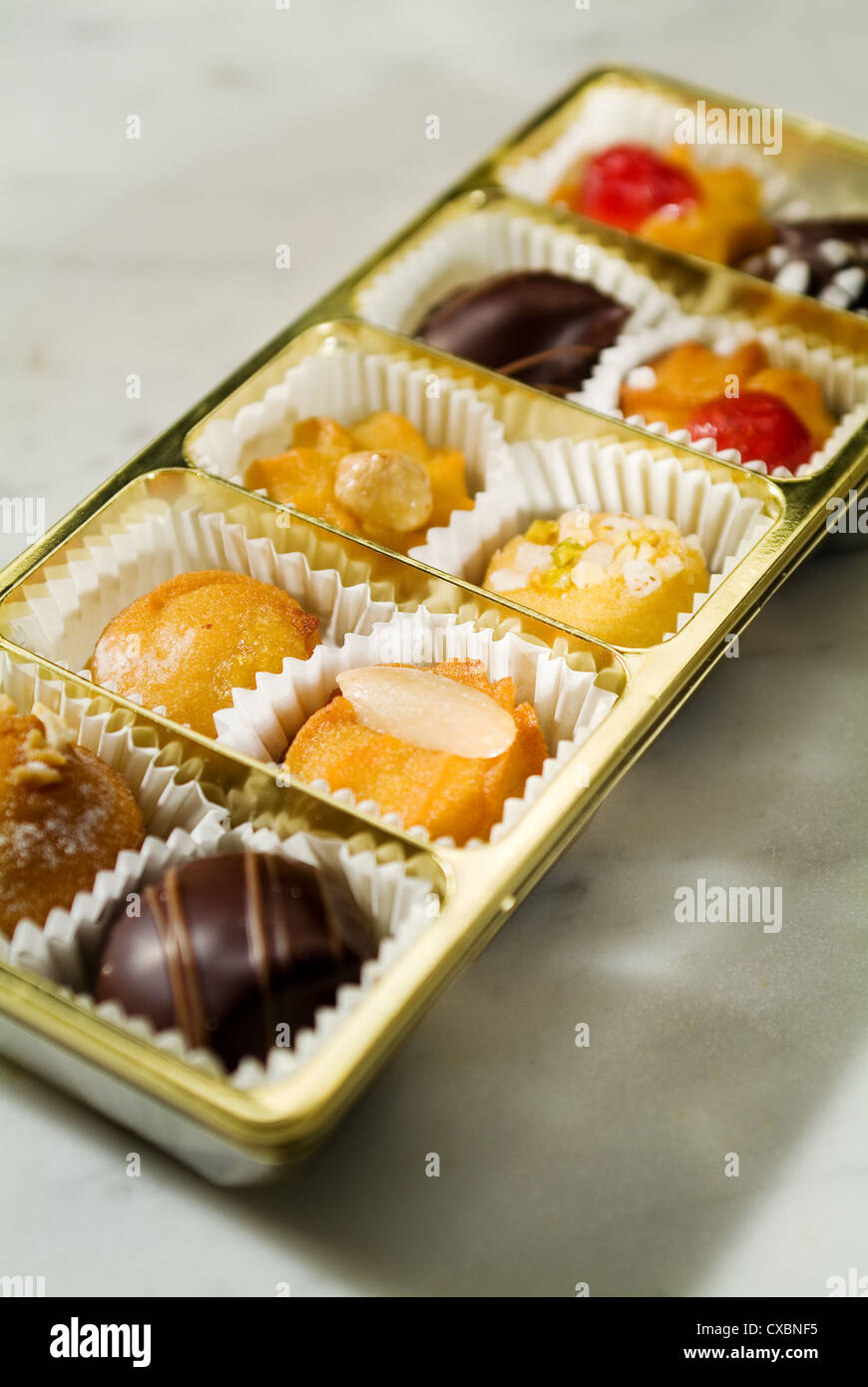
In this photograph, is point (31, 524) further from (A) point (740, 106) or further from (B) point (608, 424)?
(A) point (740, 106)

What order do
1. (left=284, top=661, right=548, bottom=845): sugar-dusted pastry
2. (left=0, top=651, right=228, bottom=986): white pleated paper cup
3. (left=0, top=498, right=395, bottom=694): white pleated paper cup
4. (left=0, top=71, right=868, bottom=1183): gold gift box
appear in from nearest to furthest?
(left=0, top=71, right=868, bottom=1183): gold gift box < (left=0, top=651, right=228, bottom=986): white pleated paper cup < (left=284, top=661, right=548, bottom=845): sugar-dusted pastry < (left=0, top=498, right=395, bottom=694): white pleated paper cup

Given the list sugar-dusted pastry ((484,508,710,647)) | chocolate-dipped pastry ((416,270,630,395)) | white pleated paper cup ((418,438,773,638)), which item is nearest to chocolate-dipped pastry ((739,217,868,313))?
chocolate-dipped pastry ((416,270,630,395))

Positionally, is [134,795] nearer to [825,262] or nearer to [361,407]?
[361,407]

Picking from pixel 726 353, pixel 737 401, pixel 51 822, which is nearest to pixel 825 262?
pixel 726 353

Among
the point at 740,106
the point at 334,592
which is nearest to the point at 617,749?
the point at 334,592

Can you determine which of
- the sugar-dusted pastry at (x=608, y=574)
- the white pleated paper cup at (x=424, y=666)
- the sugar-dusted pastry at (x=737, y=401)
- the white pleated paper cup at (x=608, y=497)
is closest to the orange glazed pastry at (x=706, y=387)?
the sugar-dusted pastry at (x=737, y=401)

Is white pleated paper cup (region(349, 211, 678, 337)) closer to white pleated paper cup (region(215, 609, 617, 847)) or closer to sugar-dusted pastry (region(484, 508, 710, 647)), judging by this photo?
sugar-dusted pastry (region(484, 508, 710, 647))

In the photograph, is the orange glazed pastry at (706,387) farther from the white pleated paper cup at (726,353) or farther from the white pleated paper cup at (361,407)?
the white pleated paper cup at (361,407)
